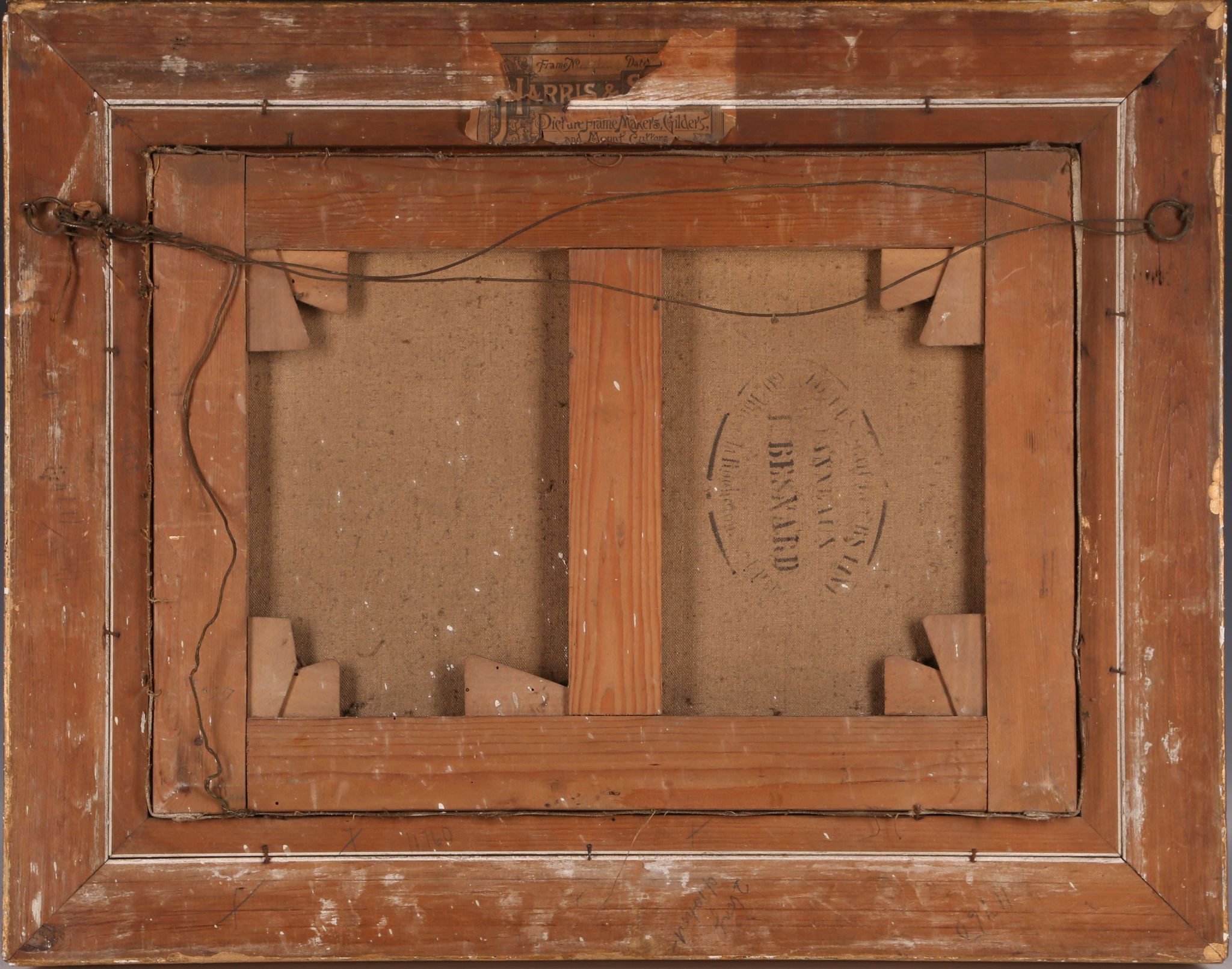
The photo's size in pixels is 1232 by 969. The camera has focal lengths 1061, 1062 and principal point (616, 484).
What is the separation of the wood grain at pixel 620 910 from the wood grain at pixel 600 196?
36.4 inches

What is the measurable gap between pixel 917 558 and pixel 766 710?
0.33 m

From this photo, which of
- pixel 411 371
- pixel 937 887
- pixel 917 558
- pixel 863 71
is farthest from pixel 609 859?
pixel 863 71

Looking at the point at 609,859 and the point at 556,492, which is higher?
the point at 556,492

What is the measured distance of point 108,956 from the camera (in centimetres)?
155

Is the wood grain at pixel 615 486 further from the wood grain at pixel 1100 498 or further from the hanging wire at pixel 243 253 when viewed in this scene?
the wood grain at pixel 1100 498

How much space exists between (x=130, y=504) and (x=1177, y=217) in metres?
1.61

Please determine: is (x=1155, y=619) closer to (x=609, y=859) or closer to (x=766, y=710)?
(x=766, y=710)

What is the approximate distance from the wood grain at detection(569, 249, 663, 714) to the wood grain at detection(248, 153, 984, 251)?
2.4 inches

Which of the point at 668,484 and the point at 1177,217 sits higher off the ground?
the point at 1177,217

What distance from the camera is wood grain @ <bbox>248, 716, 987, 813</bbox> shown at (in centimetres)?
157

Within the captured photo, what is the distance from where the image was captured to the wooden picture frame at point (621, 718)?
155 centimetres

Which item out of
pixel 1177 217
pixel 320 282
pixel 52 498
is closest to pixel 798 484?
pixel 1177 217

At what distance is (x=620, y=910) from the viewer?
156 cm

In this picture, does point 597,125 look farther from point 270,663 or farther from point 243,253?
point 270,663
